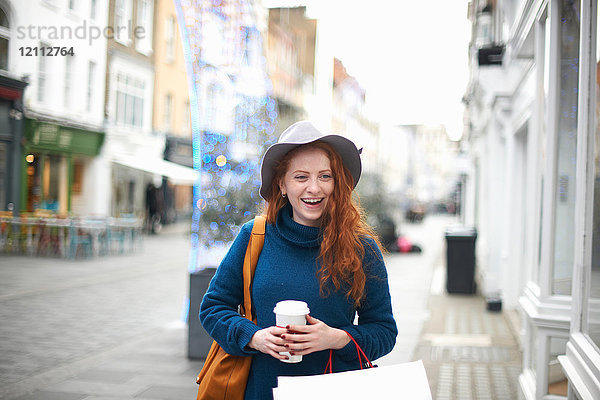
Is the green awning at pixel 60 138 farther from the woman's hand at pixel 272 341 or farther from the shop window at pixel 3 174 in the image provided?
the woman's hand at pixel 272 341

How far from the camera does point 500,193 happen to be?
9.62 metres

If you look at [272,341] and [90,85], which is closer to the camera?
[272,341]

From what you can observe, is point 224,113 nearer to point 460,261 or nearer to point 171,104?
point 171,104

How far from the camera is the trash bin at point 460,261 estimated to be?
9844 millimetres

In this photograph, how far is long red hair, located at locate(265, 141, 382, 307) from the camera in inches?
79.5

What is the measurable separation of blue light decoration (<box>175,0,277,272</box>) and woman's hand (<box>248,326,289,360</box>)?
3916mm

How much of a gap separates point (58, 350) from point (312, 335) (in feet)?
15.1

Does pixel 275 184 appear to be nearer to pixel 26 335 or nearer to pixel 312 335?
pixel 312 335

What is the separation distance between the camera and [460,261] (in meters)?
9.95

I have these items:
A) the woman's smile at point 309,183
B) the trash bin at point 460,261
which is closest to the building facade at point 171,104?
the woman's smile at point 309,183

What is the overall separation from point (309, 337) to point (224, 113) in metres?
4.81

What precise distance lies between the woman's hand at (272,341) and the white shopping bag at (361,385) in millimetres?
107

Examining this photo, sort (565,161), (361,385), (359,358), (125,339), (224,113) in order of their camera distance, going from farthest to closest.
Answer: (224,113), (125,339), (565,161), (359,358), (361,385)

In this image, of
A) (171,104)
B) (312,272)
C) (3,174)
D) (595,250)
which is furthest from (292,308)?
(171,104)
